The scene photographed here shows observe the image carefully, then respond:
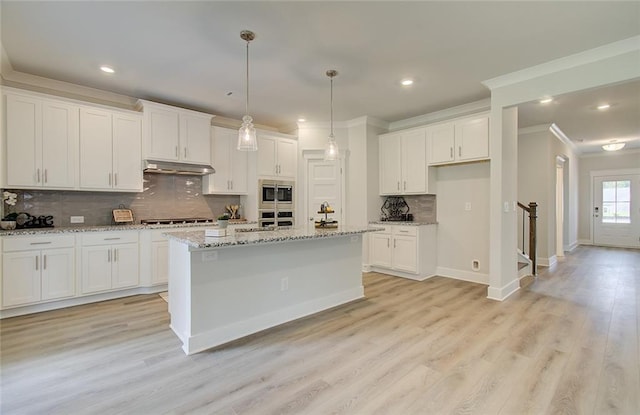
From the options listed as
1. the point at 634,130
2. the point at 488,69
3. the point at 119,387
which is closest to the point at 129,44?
the point at 119,387

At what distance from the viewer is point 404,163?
5230 millimetres

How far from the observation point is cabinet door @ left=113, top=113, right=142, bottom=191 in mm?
3986

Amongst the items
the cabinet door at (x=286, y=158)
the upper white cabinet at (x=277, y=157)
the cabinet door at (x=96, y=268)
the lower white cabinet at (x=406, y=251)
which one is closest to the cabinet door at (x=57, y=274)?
the cabinet door at (x=96, y=268)

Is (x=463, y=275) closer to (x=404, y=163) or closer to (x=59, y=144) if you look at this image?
(x=404, y=163)

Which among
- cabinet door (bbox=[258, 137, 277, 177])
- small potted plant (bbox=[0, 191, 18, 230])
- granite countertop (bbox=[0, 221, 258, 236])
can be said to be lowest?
granite countertop (bbox=[0, 221, 258, 236])

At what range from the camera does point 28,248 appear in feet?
10.7

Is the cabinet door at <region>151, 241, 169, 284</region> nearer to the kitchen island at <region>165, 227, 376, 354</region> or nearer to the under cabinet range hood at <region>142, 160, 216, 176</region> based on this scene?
the under cabinet range hood at <region>142, 160, 216, 176</region>

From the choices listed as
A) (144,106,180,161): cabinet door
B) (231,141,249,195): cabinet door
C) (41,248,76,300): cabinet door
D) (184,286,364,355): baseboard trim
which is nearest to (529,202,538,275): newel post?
(184,286,364,355): baseboard trim

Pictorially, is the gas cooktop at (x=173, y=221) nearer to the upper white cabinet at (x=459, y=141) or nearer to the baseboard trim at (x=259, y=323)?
the baseboard trim at (x=259, y=323)

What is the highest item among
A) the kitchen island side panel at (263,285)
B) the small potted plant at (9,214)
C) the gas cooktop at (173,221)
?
the small potted plant at (9,214)

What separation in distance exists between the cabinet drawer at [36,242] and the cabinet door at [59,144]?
2.11 feet

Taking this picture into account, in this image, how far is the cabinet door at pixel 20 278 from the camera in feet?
10.4

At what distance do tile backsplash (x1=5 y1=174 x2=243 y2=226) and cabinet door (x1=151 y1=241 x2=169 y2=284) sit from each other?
0.67m

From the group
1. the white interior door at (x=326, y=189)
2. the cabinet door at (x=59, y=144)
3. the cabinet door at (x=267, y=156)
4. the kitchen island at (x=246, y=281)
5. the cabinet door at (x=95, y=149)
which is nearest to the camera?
the kitchen island at (x=246, y=281)
